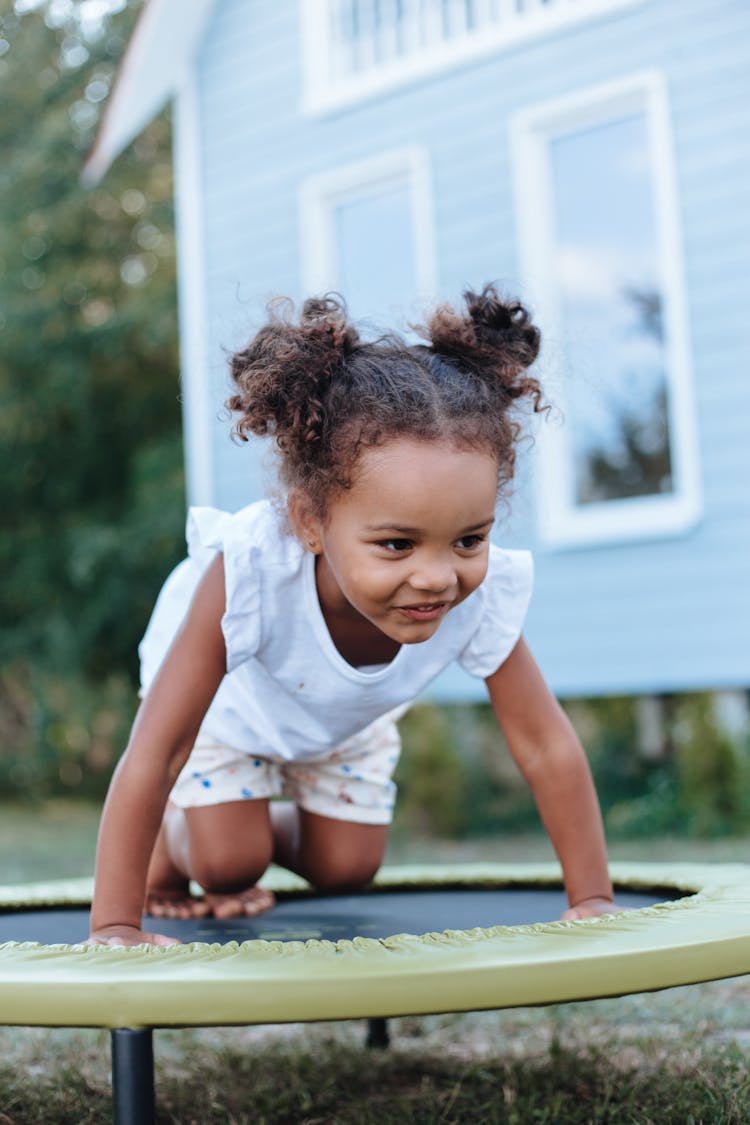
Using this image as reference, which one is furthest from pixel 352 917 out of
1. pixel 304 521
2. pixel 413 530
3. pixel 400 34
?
pixel 400 34

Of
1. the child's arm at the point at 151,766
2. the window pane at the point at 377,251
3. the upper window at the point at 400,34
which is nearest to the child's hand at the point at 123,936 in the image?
the child's arm at the point at 151,766

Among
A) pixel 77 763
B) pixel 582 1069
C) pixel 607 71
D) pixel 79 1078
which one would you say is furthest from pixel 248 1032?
pixel 77 763

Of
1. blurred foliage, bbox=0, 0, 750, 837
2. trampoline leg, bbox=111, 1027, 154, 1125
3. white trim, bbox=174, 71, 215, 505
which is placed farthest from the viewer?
blurred foliage, bbox=0, 0, 750, 837

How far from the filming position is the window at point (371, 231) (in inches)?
221

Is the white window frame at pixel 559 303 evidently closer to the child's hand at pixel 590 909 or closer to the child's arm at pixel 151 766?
the child's hand at pixel 590 909

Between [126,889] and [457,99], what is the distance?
4.74 meters

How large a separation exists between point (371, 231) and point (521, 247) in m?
0.86

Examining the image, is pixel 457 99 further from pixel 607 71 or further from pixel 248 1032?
pixel 248 1032

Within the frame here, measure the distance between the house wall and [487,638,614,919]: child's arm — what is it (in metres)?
2.28

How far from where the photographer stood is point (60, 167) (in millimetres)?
8922

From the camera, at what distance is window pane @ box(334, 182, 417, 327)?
571 cm

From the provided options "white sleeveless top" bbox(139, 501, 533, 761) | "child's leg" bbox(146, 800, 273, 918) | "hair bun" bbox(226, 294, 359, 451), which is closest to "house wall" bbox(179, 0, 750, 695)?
"child's leg" bbox(146, 800, 273, 918)

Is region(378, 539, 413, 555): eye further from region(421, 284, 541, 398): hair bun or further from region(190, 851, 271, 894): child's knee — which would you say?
region(190, 851, 271, 894): child's knee

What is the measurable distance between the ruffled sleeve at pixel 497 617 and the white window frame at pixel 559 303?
9.60 ft
